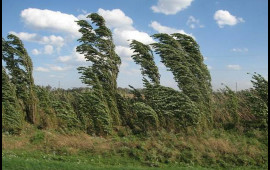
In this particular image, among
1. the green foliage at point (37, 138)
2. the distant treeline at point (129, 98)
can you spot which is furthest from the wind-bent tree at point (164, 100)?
the green foliage at point (37, 138)

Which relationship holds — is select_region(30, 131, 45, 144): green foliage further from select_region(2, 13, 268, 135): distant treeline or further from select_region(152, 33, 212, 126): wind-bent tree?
select_region(152, 33, 212, 126): wind-bent tree

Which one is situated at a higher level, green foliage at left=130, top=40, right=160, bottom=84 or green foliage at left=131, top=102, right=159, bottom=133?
green foliage at left=130, top=40, right=160, bottom=84

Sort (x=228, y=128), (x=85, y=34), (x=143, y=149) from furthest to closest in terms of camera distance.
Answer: (x=85, y=34) → (x=228, y=128) → (x=143, y=149)

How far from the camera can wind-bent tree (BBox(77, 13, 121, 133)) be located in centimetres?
1639

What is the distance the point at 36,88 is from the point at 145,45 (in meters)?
6.16

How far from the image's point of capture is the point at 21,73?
17188 mm

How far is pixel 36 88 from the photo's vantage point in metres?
17.5

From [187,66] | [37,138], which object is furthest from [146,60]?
[37,138]

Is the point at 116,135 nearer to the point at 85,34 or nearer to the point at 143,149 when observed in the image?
the point at 143,149

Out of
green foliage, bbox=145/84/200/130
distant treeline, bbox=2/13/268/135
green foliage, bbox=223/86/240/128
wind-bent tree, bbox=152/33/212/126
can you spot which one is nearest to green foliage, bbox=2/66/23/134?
distant treeline, bbox=2/13/268/135

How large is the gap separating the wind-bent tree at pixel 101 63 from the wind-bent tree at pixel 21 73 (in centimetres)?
287

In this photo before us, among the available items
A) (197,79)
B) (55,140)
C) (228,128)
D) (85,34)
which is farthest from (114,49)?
(228,128)

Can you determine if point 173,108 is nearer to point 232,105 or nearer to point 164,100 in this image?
point 164,100

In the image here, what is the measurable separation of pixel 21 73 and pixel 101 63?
4.20 meters
